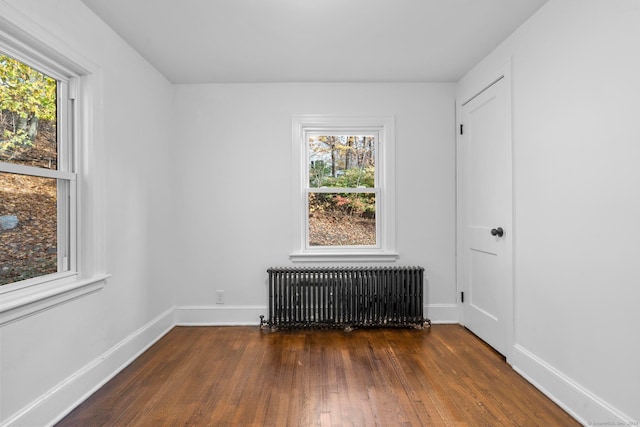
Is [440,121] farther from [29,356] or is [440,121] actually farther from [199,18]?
[29,356]

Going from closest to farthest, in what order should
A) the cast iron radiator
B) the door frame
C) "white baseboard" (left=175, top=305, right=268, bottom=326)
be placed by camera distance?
the door frame, the cast iron radiator, "white baseboard" (left=175, top=305, right=268, bottom=326)

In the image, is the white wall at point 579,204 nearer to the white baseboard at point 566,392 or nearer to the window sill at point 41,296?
the white baseboard at point 566,392

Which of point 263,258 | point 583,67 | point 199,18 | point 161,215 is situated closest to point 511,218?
point 583,67

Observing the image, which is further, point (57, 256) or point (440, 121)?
point (440, 121)

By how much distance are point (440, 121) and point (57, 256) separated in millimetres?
3522

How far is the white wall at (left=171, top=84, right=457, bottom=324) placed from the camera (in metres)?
3.72

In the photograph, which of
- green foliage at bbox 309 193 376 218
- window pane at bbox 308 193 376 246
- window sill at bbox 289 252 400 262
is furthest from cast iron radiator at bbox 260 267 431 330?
green foliage at bbox 309 193 376 218

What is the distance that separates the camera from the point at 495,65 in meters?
2.96

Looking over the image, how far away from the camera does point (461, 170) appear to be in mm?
3641

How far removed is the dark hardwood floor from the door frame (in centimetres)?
37

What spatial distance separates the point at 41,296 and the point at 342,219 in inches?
105

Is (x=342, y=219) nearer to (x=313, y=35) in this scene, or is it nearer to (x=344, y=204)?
(x=344, y=204)

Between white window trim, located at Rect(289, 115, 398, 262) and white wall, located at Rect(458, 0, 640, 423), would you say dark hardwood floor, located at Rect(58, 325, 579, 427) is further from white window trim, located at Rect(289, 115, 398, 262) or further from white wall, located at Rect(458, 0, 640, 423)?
white window trim, located at Rect(289, 115, 398, 262)

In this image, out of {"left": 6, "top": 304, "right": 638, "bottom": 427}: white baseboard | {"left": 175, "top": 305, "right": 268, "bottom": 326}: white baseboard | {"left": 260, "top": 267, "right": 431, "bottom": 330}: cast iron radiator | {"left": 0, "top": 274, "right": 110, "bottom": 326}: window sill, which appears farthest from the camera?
{"left": 175, "top": 305, "right": 268, "bottom": 326}: white baseboard
